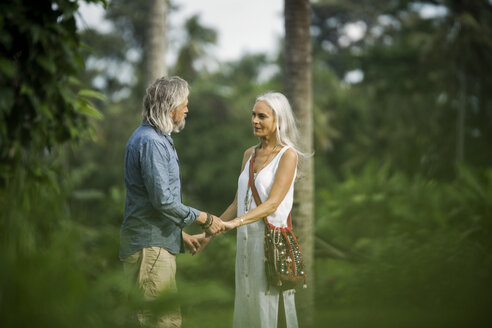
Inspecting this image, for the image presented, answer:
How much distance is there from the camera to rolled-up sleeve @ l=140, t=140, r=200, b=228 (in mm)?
3256

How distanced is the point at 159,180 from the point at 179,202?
25cm

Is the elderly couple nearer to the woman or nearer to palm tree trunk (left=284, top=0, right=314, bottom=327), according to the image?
the woman

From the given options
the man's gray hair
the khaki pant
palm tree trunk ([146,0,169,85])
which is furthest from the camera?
palm tree trunk ([146,0,169,85])

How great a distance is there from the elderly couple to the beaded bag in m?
0.05

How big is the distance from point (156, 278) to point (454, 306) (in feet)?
18.5

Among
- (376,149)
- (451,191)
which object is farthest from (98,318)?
(376,149)

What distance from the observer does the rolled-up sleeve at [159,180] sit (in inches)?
128

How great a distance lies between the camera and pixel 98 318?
178 centimetres

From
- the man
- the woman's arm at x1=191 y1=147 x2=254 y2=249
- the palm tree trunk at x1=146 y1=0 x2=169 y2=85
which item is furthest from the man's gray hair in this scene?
the palm tree trunk at x1=146 y1=0 x2=169 y2=85

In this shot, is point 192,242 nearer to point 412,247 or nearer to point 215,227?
point 215,227

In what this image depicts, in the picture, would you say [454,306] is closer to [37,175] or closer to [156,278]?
[156,278]

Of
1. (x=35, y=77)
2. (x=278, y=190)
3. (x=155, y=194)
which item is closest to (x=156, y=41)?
(x=35, y=77)

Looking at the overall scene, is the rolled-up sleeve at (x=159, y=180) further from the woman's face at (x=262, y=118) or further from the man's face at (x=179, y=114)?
the woman's face at (x=262, y=118)

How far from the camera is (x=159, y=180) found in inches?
128
